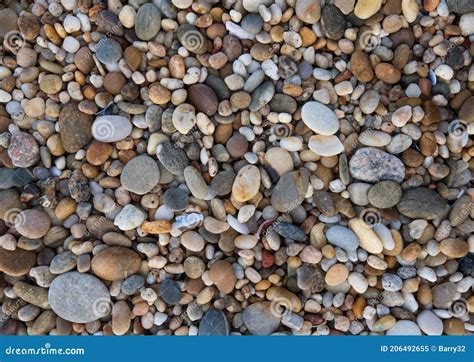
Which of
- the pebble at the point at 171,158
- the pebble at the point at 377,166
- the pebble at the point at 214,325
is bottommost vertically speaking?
the pebble at the point at 214,325

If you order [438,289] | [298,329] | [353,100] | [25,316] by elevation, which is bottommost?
[25,316]

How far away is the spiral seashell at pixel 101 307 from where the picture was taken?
1.27 m

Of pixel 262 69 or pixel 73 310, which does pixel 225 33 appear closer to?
pixel 262 69

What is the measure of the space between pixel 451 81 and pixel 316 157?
43 cm

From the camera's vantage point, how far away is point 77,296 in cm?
127

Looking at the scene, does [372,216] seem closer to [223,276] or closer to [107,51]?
[223,276]

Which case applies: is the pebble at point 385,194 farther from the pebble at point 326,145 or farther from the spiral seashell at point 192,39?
the spiral seashell at point 192,39

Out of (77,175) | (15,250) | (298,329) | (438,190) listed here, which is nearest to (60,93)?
(77,175)

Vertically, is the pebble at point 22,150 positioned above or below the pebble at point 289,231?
above

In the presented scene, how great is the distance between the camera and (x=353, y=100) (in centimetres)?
130

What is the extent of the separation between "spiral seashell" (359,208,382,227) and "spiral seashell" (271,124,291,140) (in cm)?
30

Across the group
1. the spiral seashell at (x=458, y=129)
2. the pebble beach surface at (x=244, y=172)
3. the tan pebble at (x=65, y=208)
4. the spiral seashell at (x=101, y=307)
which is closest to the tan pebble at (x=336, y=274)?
the pebble beach surface at (x=244, y=172)

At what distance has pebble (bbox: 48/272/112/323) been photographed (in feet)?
4.16

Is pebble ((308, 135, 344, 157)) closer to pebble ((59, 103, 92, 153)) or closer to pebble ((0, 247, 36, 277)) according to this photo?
pebble ((59, 103, 92, 153))
